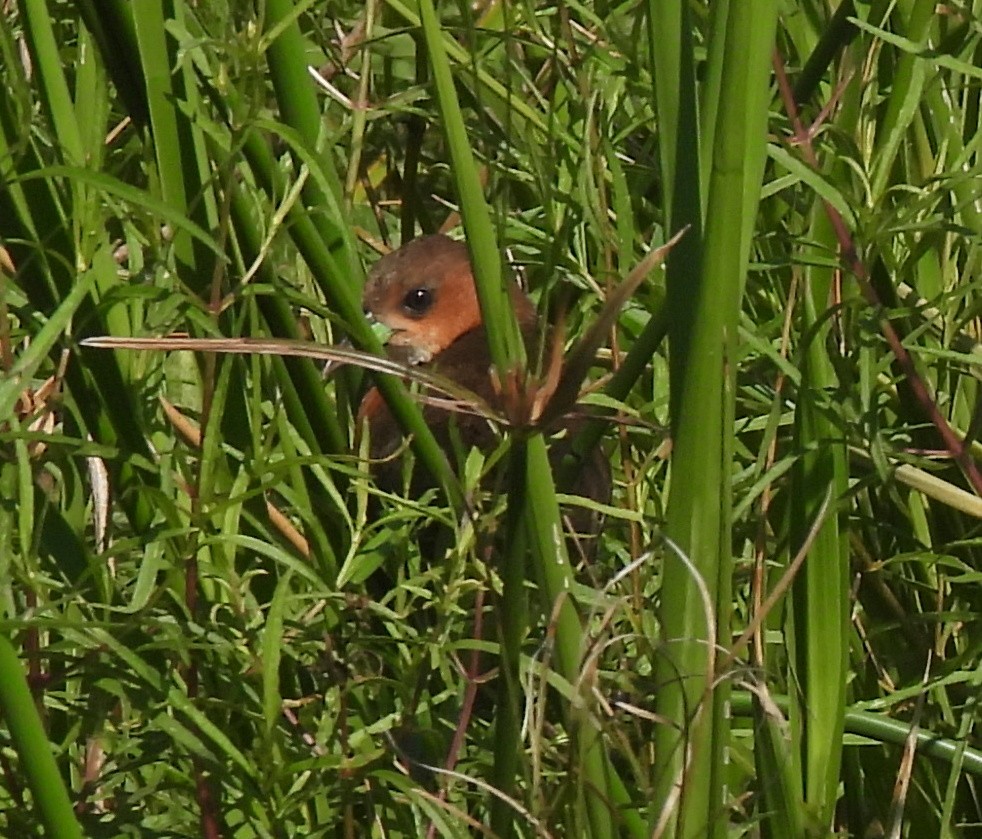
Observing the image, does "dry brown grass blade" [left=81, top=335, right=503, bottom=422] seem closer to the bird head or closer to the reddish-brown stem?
the reddish-brown stem

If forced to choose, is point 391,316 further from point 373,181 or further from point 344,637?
point 344,637

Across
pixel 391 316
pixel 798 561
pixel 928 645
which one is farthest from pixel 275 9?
pixel 391 316

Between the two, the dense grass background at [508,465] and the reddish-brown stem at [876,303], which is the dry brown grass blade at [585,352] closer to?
the dense grass background at [508,465]

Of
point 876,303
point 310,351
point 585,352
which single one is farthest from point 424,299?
point 585,352

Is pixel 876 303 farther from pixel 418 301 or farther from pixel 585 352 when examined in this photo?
pixel 418 301

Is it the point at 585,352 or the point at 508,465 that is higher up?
the point at 585,352

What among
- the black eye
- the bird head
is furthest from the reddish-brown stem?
the black eye

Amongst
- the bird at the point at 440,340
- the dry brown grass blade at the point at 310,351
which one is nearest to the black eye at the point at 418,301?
the bird at the point at 440,340
